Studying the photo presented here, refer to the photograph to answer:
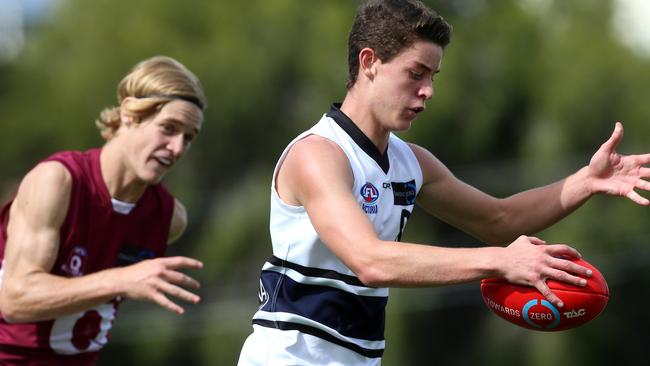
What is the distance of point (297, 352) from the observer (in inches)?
176

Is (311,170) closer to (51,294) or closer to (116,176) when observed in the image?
(51,294)

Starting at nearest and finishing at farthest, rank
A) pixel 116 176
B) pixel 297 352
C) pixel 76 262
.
→ pixel 297 352 → pixel 76 262 → pixel 116 176

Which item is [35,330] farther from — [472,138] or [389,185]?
[472,138]

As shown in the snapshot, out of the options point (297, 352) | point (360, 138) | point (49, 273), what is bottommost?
point (297, 352)

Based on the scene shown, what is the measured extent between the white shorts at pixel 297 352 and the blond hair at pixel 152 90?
1705 mm

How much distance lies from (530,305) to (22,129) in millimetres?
23891

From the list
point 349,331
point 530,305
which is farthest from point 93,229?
point 530,305

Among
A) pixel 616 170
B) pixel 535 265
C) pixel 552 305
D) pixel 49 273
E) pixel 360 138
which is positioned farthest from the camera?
pixel 49 273

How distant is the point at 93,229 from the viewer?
5.67 metres

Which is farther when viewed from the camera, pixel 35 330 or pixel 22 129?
pixel 22 129

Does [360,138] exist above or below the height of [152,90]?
below

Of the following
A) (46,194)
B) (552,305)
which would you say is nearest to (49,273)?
(46,194)

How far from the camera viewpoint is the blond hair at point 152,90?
5793mm

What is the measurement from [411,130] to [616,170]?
1694 cm
